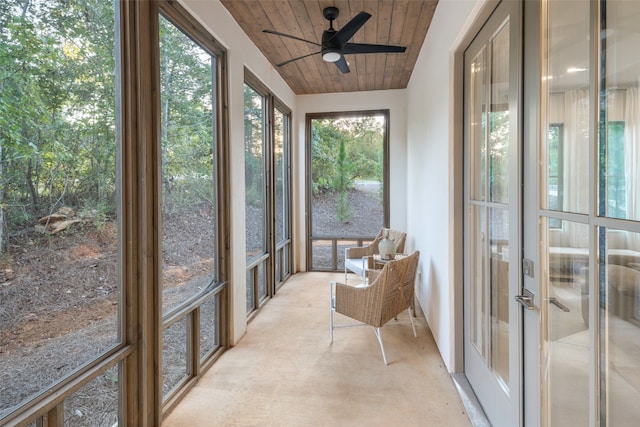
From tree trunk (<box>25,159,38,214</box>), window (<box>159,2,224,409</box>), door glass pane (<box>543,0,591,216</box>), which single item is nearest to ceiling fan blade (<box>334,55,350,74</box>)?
window (<box>159,2,224,409</box>)

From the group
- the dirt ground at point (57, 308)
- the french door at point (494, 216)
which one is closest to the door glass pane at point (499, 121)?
the french door at point (494, 216)

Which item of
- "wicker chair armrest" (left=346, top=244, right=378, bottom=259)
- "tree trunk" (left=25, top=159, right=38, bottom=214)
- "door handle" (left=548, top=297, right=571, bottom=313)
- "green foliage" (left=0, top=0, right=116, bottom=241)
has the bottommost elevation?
"wicker chair armrest" (left=346, top=244, right=378, bottom=259)

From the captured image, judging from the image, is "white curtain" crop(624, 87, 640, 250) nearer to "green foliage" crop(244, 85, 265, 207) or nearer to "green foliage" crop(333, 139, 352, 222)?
"green foliage" crop(244, 85, 265, 207)

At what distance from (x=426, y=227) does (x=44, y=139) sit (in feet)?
9.63

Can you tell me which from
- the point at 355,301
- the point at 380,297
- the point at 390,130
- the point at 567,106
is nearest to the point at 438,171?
the point at 380,297

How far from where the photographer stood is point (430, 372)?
2.31 meters

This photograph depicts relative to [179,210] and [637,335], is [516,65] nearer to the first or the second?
[637,335]

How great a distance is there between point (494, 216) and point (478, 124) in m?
0.61

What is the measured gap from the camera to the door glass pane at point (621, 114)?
0.79 meters

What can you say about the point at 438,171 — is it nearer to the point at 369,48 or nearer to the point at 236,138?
the point at 369,48

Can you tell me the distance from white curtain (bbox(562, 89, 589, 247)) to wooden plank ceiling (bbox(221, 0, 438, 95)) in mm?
2082

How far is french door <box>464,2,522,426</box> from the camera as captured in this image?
1414 mm

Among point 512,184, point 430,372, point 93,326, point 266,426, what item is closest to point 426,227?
point 430,372

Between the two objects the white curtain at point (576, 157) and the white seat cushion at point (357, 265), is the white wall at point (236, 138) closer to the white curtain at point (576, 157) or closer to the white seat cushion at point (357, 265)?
the white seat cushion at point (357, 265)
